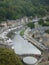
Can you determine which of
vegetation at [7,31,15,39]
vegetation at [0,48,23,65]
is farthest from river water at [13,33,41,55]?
vegetation at [0,48,23,65]

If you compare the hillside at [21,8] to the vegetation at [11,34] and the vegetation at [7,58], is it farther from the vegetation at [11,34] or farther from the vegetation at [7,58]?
the vegetation at [7,58]

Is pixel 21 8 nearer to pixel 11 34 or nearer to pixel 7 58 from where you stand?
pixel 11 34

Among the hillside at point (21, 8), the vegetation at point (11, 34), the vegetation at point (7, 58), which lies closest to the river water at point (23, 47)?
the vegetation at point (11, 34)

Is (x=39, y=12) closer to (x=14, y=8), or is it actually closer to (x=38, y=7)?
(x=38, y=7)

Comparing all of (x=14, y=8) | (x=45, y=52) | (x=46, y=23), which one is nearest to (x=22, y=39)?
(x=45, y=52)

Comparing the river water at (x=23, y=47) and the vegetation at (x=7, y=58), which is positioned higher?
the vegetation at (x=7, y=58)

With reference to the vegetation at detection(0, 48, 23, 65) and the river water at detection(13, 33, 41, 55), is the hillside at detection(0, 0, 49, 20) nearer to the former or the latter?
the river water at detection(13, 33, 41, 55)
